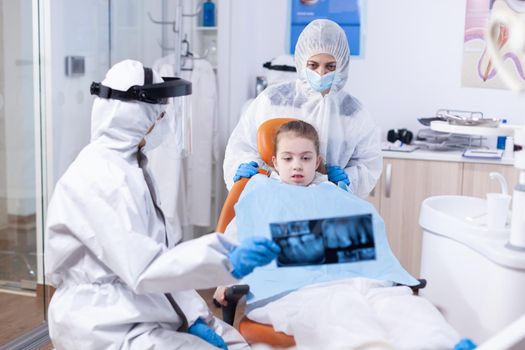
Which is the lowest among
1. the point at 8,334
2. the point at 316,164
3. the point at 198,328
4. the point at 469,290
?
the point at 8,334

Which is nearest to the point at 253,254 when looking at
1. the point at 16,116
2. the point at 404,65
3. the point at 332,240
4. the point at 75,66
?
the point at 332,240

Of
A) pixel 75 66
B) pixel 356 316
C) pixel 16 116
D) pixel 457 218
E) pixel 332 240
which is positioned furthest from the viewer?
pixel 75 66

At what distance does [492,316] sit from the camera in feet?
5.53

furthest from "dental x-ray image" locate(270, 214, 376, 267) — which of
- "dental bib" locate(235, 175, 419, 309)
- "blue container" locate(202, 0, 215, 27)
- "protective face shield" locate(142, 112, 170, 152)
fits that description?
"blue container" locate(202, 0, 215, 27)

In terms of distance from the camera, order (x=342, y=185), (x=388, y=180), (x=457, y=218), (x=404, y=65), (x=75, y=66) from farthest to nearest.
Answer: (x=404, y=65) < (x=388, y=180) < (x=75, y=66) < (x=342, y=185) < (x=457, y=218)

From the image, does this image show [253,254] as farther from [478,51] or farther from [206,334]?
[478,51]

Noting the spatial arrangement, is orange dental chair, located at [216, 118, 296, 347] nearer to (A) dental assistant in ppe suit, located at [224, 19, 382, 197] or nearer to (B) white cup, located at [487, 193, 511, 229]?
(A) dental assistant in ppe suit, located at [224, 19, 382, 197]

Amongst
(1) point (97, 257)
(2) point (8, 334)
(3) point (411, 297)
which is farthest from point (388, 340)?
(2) point (8, 334)

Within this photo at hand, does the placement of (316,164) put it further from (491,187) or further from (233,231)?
(491,187)

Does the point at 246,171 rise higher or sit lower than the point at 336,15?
lower

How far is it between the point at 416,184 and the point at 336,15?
1266 mm

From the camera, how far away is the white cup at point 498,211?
1.78m

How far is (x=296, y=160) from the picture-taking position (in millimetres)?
2328

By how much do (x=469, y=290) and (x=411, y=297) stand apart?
0.16m
